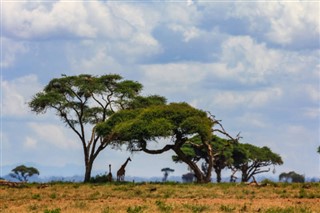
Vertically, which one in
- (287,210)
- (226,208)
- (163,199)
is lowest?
(287,210)

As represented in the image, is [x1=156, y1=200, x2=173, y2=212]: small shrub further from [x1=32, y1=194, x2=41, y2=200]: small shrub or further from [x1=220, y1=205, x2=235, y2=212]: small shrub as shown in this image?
[x1=32, y1=194, x2=41, y2=200]: small shrub

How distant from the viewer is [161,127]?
59781 mm

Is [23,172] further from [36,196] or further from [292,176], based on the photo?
[36,196]

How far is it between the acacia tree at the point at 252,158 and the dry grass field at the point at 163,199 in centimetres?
4868

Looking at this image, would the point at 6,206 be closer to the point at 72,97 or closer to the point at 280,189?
the point at 280,189

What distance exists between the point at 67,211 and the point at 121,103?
1684 inches

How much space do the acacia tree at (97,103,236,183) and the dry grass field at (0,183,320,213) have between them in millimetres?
9708

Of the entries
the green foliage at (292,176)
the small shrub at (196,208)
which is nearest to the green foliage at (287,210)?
the small shrub at (196,208)

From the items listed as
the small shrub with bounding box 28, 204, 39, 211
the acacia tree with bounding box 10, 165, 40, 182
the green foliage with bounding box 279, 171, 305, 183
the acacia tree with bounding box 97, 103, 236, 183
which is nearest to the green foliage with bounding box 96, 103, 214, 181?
the acacia tree with bounding box 97, 103, 236, 183

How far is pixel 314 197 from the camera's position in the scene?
132ft

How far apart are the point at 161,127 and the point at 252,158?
43.0m

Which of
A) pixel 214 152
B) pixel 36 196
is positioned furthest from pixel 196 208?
pixel 214 152

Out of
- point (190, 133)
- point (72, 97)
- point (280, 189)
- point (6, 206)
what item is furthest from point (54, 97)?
point (6, 206)

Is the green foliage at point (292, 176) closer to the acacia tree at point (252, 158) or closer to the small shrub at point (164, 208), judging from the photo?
the acacia tree at point (252, 158)
